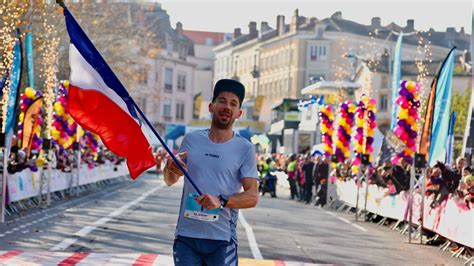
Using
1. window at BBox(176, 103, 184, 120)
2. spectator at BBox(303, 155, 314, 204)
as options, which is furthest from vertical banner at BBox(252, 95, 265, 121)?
spectator at BBox(303, 155, 314, 204)

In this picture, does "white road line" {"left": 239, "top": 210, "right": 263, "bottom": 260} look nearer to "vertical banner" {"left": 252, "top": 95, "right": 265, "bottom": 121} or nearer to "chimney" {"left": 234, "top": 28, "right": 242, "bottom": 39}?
"vertical banner" {"left": 252, "top": 95, "right": 265, "bottom": 121}

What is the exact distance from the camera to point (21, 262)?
15.9m

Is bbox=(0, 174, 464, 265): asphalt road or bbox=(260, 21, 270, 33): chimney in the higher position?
bbox=(260, 21, 270, 33): chimney

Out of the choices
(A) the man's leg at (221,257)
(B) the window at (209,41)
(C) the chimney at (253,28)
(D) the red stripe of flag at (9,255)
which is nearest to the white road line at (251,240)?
(D) the red stripe of flag at (9,255)

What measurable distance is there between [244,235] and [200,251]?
48.2 ft

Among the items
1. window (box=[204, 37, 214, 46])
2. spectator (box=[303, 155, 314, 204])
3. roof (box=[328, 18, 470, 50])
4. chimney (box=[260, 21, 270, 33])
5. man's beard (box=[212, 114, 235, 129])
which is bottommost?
spectator (box=[303, 155, 314, 204])

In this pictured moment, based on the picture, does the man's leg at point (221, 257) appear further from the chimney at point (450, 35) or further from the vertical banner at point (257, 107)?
the chimney at point (450, 35)

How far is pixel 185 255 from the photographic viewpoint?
335 inches

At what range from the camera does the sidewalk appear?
1611 cm

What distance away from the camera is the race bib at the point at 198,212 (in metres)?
8.45

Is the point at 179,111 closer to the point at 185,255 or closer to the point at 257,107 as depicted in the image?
the point at 257,107

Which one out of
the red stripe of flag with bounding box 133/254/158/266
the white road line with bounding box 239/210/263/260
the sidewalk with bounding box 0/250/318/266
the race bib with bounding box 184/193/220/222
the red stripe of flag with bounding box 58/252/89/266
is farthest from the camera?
the white road line with bounding box 239/210/263/260

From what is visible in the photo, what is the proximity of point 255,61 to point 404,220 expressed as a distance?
115 metres

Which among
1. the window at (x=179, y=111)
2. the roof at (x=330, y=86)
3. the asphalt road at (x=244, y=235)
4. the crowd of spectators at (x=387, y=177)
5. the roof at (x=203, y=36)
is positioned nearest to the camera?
the asphalt road at (x=244, y=235)
